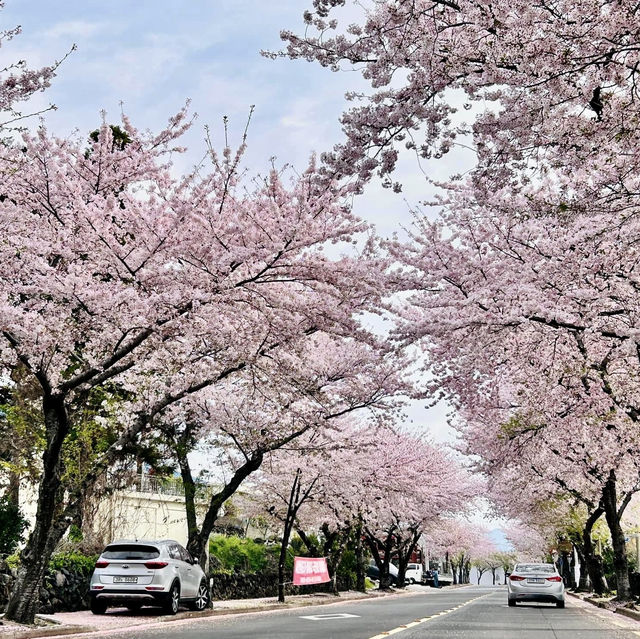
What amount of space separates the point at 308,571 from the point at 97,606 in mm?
13140

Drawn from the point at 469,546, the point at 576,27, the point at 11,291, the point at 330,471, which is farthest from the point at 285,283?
the point at 469,546

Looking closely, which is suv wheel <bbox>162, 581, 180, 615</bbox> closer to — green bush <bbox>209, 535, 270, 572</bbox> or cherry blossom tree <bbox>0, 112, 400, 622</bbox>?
cherry blossom tree <bbox>0, 112, 400, 622</bbox>

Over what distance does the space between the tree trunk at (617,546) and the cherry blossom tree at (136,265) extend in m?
15.3

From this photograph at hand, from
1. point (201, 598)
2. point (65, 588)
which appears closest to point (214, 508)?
point (201, 598)

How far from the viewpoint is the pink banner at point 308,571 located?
2812cm

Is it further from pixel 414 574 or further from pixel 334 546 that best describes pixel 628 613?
pixel 414 574

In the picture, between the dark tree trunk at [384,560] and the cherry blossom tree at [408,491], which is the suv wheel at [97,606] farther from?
the dark tree trunk at [384,560]

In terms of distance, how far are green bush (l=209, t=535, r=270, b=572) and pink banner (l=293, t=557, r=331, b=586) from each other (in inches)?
140

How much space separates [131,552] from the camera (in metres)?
17.4

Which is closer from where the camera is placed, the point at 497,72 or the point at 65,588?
the point at 497,72

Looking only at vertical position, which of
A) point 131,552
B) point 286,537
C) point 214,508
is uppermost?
point 214,508

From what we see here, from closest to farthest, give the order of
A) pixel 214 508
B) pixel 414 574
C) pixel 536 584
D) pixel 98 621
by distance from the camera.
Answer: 1. pixel 98 621
2. pixel 214 508
3. pixel 536 584
4. pixel 414 574

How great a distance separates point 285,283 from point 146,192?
296 cm

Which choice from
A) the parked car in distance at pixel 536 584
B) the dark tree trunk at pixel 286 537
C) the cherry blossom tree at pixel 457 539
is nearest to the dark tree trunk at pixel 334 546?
the dark tree trunk at pixel 286 537
